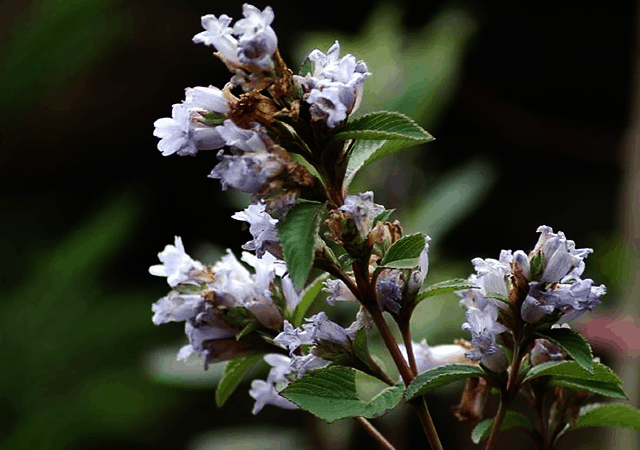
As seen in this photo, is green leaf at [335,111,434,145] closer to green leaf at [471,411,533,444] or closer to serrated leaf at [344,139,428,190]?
serrated leaf at [344,139,428,190]

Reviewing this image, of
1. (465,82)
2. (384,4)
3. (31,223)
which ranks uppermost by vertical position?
(384,4)

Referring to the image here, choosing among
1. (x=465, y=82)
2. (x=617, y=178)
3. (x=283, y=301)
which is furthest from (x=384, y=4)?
(x=283, y=301)

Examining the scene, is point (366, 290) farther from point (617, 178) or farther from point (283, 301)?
point (617, 178)

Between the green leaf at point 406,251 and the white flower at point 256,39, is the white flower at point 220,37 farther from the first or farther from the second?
the green leaf at point 406,251

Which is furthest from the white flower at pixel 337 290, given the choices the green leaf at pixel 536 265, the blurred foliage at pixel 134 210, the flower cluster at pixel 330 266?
the blurred foliage at pixel 134 210

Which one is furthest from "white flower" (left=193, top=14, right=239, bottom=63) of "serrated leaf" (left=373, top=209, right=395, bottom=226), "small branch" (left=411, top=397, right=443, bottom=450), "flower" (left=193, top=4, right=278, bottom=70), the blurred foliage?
the blurred foliage

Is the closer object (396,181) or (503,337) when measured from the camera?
(503,337)
